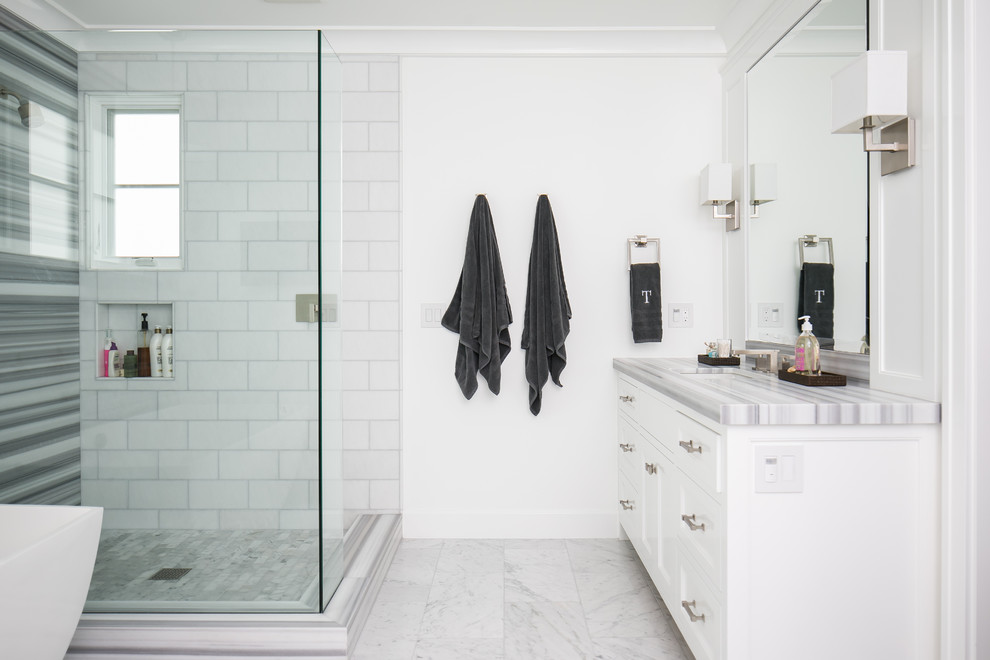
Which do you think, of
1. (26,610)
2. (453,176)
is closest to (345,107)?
(453,176)

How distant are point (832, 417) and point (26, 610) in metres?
1.80

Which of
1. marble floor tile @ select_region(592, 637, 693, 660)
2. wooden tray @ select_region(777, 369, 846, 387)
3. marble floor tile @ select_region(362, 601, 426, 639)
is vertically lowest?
marble floor tile @ select_region(362, 601, 426, 639)

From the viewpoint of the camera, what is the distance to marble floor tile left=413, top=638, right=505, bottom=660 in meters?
1.80

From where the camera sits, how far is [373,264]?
109 inches

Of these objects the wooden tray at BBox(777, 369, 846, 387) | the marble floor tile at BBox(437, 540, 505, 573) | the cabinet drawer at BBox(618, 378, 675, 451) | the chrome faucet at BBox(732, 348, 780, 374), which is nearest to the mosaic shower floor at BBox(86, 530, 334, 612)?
the marble floor tile at BBox(437, 540, 505, 573)

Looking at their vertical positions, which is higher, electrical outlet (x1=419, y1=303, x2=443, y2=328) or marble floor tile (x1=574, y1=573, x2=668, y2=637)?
electrical outlet (x1=419, y1=303, x2=443, y2=328)

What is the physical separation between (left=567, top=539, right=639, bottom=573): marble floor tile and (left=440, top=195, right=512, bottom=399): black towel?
0.83 metres

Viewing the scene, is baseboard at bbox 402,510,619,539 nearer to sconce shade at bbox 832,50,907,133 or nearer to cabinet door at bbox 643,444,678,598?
cabinet door at bbox 643,444,678,598

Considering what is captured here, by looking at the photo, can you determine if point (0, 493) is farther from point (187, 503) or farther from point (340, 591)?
point (340, 591)

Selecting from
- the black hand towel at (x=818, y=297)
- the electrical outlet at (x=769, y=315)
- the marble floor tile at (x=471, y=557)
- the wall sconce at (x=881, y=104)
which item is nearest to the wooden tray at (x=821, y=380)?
the black hand towel at (x=818, y=297)

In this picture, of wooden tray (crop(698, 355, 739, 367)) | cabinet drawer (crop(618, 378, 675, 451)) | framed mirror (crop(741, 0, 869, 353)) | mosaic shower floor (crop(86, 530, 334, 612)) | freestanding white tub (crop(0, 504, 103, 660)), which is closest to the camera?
freestanding white tub (crop(0, 504, 103, 660))

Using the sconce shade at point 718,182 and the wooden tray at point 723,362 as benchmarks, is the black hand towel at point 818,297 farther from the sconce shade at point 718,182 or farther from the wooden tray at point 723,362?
the sconce shade at point 718,182

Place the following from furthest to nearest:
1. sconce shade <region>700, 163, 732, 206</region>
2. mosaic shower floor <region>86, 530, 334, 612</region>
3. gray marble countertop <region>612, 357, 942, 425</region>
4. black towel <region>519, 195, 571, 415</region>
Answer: black towel <region>519, 195, 571, 415</region>
sconce shade <region>700, 163, 732, 206</region>
mosaic shower floor <region>86, 530, 334, 612</region>
gray marble countertop <region>612, 357, 942, 425</region>

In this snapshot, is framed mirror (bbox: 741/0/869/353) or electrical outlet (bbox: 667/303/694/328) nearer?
framed mirror (bbox: 741/0/869/353)
